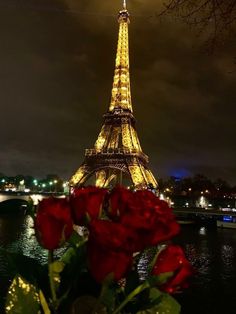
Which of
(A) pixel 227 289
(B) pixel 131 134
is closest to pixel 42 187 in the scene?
(B) pixel 131 134

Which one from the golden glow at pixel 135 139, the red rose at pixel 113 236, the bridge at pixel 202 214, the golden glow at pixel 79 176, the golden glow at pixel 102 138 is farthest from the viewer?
the golden glow at pixel 135 139

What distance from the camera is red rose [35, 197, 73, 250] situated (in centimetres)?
113

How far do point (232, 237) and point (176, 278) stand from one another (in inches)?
1315

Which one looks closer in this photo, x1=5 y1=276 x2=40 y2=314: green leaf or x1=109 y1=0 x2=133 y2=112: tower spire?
x1=5 y1=276 x2=40 y2=314: green leaf

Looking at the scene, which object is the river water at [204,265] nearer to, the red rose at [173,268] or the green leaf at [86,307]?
the green leaf at [86,307]

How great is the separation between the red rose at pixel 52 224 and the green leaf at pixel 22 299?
19cm

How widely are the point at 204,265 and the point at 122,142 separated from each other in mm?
29616

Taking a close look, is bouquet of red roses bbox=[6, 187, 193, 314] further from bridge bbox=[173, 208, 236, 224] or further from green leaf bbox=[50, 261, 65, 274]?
bridge bbox=[173, 208, 236, 224]

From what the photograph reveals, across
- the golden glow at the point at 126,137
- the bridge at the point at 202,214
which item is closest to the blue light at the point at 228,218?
Result: the bridge at the point at 202,214

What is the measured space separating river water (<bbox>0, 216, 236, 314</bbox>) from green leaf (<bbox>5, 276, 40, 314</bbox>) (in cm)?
14

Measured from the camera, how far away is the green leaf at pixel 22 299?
48.4 inches

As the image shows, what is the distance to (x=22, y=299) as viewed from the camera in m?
1.23

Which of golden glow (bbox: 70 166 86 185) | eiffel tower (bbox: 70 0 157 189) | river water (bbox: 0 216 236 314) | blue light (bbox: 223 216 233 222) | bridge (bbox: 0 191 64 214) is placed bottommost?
river water (bbox: 0 216 236 314)

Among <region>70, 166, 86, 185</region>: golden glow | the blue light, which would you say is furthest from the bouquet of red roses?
the blue light
